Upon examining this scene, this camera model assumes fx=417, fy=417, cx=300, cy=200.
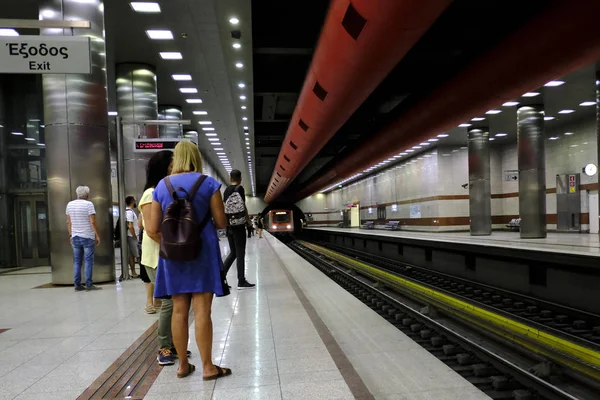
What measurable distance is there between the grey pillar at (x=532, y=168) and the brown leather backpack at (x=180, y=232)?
1532cm

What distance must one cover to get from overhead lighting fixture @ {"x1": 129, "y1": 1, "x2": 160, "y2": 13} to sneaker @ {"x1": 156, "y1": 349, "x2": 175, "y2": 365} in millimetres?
8172

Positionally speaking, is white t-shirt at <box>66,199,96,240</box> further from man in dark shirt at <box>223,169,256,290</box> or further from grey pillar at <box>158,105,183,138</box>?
grey pillar at <box>158,105,183,138</box>

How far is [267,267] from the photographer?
1052 cm

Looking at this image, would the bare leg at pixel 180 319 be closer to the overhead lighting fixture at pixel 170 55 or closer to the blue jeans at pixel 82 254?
the blue jeans at pixel 82 254

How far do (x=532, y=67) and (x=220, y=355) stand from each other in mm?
6127

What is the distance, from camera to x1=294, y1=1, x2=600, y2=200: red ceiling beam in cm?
534

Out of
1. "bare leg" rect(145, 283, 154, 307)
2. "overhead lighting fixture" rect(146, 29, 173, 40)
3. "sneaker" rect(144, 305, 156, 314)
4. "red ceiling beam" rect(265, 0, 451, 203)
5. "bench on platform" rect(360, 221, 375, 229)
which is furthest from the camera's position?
"bench on platform" rect(360, 221, 375, 229)

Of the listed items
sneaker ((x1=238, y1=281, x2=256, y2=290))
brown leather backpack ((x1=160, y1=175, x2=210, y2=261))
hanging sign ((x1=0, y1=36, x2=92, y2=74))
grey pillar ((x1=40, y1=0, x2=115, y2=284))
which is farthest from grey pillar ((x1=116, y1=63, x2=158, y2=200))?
brown leather backpack ((x1=160, y1=175, x2=210, y2=261))

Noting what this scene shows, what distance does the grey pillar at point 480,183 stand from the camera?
19.3 meters

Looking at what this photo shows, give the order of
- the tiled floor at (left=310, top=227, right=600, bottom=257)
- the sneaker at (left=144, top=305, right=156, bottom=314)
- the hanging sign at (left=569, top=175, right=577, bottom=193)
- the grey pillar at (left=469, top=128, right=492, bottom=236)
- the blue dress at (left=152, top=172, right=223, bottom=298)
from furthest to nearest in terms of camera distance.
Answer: the grey pillar at (left=469, top=128, right=492, bottom=236)
the hanging sign at (left=569, top=175, right=577, bottom=193)
the tiled floor at (left=310, top=227, right=600, bottom=257)
the sneaker at (left=144, top=305, right=156, bottom=314)
the blue dress at (left=152, top=172, right=223, bottom=298)

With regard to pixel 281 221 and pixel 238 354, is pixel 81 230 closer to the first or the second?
pixel 238 354

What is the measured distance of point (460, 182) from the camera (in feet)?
81.6

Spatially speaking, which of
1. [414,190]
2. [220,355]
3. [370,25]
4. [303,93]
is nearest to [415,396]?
[220,355]

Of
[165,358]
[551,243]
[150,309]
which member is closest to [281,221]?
[551,243]
